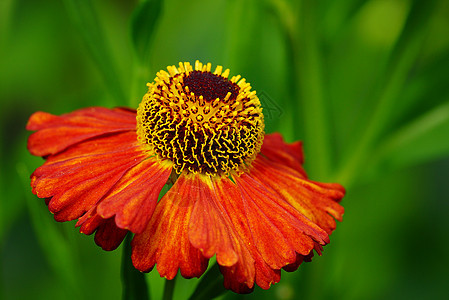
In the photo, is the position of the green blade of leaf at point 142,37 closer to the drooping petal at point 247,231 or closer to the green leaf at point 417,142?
the drooping petal at point 247,231

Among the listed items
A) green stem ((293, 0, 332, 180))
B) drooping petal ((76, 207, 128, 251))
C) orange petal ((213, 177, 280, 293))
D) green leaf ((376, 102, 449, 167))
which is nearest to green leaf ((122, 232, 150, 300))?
drooping petal ((76, 207, 128, 251))

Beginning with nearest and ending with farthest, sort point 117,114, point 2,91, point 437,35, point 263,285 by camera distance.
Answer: point 263,285 → point 117,114 → point 2,91 → point 437,35

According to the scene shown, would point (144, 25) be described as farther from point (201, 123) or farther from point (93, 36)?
point (201, 123)

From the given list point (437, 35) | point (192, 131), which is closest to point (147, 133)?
point (192, 131)

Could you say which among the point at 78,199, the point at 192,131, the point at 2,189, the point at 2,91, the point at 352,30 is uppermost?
the point at 352,30

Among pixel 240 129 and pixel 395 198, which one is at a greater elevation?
pixel 240 129

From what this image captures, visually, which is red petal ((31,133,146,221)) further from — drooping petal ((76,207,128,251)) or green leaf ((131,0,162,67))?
green leaf ((131,0,162,67))

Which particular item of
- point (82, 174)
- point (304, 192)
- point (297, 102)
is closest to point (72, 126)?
point (82, 174)

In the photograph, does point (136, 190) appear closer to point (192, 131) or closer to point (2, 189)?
point (192, 131)
